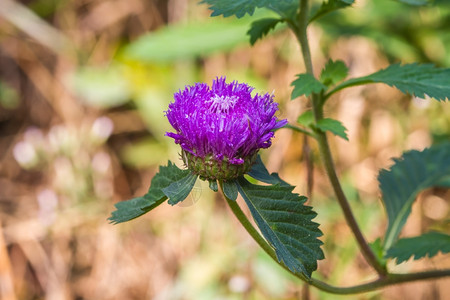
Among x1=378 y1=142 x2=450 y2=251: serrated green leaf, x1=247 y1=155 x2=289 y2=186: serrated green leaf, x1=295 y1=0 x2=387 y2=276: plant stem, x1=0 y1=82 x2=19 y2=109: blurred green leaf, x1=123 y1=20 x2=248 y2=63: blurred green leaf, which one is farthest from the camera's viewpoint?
x1=0 y1=82 x2=19 y2=109: blurred green leaf

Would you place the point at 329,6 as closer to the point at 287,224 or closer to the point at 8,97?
the point at 287,224

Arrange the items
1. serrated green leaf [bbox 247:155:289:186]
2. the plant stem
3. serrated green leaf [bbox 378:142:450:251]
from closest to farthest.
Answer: serrated green leaf [bbox 247:155:289:186] < the plant stem < serrated green leaf [bbox 378:142:450:251]

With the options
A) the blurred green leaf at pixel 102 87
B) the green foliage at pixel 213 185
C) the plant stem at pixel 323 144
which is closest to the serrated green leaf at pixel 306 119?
the plant stem at pixel 323 144

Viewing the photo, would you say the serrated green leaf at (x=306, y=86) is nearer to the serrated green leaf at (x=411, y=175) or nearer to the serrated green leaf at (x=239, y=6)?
the serrated green leaf at (x=239, y=6)

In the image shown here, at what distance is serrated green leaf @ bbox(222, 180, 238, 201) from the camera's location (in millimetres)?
892

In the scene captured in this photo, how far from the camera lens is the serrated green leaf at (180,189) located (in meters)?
0.88

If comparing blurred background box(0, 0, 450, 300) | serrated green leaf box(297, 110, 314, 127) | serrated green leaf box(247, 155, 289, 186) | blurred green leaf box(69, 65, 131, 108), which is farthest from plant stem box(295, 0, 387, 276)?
blurred green leaf box(69, 65, 131, 108)

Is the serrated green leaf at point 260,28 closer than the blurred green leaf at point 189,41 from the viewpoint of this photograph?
Yes

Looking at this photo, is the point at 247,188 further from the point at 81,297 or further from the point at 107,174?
the point at 107,174

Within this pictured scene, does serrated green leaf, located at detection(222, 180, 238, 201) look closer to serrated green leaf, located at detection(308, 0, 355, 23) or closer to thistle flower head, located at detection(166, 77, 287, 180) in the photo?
thistle flower head, located at detection(166, 77, 287, 180)

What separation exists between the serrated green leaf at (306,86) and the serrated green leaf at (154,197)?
25 centimetres

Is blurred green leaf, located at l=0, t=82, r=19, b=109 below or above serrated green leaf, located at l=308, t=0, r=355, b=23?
above

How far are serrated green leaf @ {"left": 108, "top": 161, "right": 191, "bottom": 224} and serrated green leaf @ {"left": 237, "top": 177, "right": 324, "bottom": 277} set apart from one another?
118 millimetres

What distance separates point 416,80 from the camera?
1.02m
